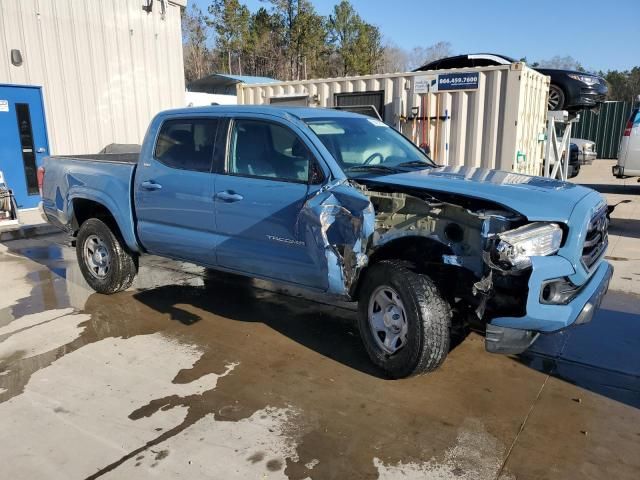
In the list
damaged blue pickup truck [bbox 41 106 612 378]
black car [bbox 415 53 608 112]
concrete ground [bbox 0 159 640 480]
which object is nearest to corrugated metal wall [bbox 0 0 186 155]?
black car [bbox 415 53 608 112]

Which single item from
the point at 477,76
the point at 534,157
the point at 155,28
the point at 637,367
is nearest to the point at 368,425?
the point at 637,367

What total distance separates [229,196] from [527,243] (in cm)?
242

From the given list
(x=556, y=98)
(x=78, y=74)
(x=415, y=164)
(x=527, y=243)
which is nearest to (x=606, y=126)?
(x=556, y=98)

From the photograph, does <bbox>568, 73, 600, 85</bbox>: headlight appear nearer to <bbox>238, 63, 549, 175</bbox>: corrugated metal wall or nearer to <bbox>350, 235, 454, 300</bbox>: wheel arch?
<bbox>238, 63, 549, 175</bbox>: corrugated metal wall

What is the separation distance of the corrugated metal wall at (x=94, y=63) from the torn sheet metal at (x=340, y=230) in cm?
889

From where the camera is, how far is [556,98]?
11492 millimetres

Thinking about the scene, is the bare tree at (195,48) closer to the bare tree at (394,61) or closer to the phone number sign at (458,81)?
the bare tree at (394,61)

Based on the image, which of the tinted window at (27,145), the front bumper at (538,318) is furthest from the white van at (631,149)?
the tinted window at (27,145)

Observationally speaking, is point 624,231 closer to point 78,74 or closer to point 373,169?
point 373,169

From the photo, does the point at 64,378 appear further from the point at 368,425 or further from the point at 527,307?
the point at 527,307

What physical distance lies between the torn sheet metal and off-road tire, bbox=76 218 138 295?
2.56 m

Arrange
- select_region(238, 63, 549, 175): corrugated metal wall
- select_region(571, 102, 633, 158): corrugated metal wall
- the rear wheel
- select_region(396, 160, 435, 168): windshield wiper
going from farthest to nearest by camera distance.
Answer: select_region(571, 102, 633, 158): corrugated metal wall → the rear wheel → select_region(238, 63, 549, 175): corrugated metal wall → select_region(396, 160, 435, 168): windshield wiper

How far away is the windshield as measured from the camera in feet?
14.2

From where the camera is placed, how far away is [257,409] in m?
3.56
